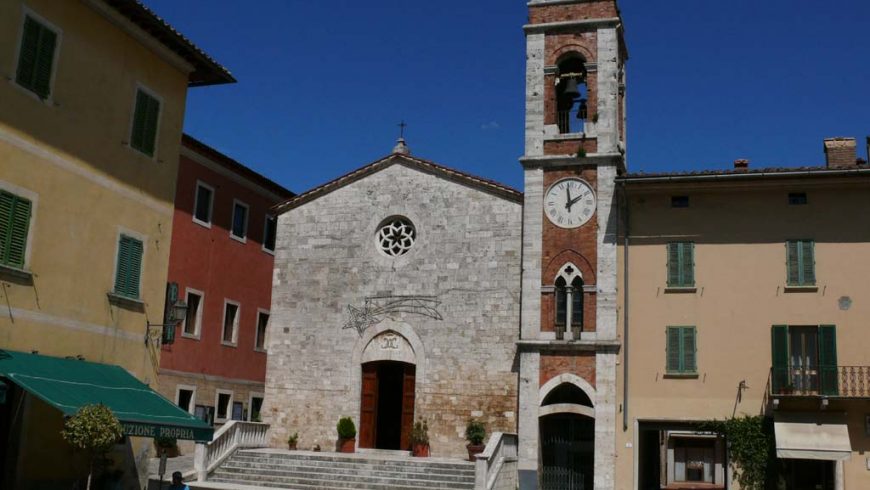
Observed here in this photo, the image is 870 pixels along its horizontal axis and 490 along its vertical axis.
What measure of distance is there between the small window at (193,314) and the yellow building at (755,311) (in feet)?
40.1

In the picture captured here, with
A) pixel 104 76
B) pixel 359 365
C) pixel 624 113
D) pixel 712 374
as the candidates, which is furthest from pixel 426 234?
pixel 104 76

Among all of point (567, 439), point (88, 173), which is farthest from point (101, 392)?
point (567, 439)

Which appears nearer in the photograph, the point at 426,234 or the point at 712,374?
the point at 712,374

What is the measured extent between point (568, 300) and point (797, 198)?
6.06 m

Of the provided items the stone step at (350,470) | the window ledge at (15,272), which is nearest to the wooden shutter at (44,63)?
the window ledge at (15,272)

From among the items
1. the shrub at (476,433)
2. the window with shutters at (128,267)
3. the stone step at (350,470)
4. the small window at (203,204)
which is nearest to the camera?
the window with shutters at (128,267)

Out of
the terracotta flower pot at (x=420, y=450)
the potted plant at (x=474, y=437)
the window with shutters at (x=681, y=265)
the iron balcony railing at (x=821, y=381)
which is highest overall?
the window with shutters at (x=681, y=265)

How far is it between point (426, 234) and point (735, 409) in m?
9.26

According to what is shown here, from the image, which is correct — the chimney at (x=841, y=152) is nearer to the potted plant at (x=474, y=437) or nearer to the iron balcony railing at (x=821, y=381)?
the iron balcony railing at (x=821, y=381)

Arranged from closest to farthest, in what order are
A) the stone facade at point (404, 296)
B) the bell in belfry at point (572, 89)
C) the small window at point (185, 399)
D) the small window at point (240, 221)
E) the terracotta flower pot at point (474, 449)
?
the terracotta flower pot at point (474, 449) → the bell in belfry at point (572, 89) → the stone facade at point (404, 296) → the small window at point (185, 399) → the small window at point (240, 221)

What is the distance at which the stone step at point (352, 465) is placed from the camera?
2161cm

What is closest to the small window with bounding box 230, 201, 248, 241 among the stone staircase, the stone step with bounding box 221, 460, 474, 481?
the stone staircase

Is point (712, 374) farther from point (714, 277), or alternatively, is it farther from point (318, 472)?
point (318, 472)

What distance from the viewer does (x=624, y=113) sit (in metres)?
26.4
